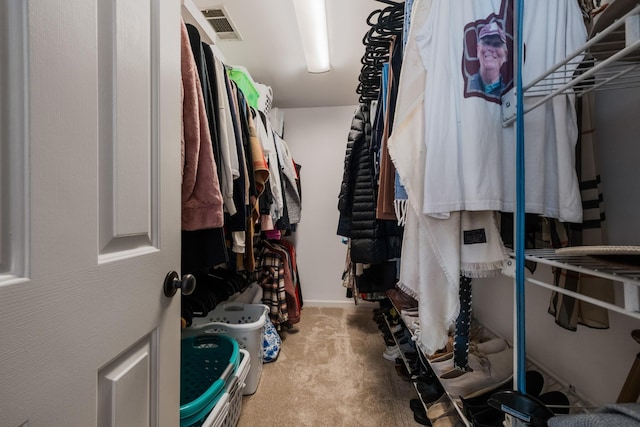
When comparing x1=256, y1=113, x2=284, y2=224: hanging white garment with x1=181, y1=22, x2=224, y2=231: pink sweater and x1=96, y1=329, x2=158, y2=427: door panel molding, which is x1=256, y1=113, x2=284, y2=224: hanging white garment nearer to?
x1=181, y1=22, x2=224, y2=231: pink sweater

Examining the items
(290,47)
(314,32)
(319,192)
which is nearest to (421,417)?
(319,192)

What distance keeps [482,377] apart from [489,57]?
1017 mm

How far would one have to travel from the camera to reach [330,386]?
1.42 metres

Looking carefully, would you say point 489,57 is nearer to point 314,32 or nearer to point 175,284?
point 175,284

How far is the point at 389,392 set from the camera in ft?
4.53

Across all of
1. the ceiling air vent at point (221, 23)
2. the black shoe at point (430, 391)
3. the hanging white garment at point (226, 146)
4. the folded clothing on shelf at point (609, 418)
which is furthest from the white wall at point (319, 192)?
the folded clothing on shelf at point (609, 418)

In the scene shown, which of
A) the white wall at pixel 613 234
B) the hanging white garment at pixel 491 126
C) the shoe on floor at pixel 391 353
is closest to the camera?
the hanging white garment at pixel 491 126

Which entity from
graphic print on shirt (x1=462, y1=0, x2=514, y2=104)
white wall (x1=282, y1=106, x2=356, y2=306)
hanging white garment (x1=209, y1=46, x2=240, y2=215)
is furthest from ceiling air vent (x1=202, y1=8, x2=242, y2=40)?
graphic print on shirt (x1=462, y1=0, x2=514, y2=104)

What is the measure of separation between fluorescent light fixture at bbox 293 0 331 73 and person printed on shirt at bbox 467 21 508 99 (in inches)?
41.1

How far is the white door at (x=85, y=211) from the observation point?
1.00 ft

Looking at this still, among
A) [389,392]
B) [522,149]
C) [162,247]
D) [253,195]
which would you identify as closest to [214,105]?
[253,195]

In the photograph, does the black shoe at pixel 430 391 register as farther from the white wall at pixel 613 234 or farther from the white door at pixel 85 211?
the white door at pixel 85 211

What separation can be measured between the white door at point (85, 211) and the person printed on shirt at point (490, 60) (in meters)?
0.73

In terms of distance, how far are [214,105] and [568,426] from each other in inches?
45.2
